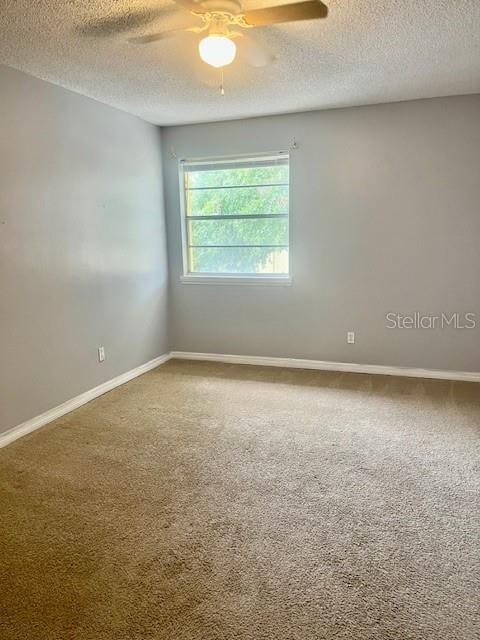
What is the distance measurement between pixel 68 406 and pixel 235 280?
205 centimetres

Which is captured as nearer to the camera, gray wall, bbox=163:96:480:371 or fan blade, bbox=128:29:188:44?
fan blade, bbox=128:29:188:44

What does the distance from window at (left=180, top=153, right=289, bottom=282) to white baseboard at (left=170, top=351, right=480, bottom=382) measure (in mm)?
843

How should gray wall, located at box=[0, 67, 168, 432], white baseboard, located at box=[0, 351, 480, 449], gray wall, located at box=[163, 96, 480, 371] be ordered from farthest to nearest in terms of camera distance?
gray wall, located at box=[163, 96, 480, 371] → white baseboard, located at box=[0, 351, 480, 449] → gray wall, located at box=[0, 67, 168, 432]

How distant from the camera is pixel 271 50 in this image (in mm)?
2645

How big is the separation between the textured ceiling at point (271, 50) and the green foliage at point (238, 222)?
2.47 feet

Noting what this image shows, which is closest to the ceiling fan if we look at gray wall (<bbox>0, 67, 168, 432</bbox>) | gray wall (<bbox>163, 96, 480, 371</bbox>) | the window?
gray wall (<bbox>0, 67, 168, 432</bbox>)

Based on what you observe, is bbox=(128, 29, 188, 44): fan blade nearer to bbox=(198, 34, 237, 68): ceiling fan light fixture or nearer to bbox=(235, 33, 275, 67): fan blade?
bbox=(198, 34, 237, 68): ceiling fan light fixture

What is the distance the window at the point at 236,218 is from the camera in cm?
445

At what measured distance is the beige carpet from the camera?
1603 millimetres

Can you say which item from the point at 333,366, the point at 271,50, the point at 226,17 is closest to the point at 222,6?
the point at 226,17

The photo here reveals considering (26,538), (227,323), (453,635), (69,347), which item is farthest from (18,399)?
(453,635)

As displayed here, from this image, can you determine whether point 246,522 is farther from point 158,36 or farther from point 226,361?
point 226,361

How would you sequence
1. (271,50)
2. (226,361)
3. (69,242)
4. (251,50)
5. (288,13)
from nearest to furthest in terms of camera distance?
(288,13)
(251,50)
(271,50)
(69,242)
(226,361)

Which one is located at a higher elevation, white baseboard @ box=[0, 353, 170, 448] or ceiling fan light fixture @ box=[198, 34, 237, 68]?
ceiling fan light fixture @ box=[198, 34, 237, 68]
